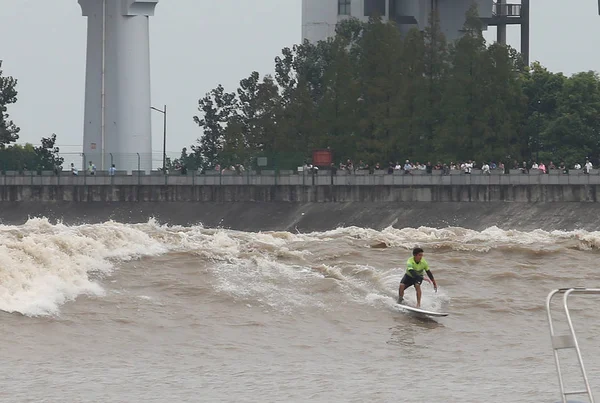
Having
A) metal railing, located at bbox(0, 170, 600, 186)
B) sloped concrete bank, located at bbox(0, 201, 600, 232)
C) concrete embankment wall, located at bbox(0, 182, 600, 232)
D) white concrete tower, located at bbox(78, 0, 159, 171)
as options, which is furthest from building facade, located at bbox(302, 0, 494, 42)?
sloped concrete bank, located at bbox(0, 201, 600, 232)

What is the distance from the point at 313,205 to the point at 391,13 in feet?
146

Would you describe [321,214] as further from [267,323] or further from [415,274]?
[267,323]

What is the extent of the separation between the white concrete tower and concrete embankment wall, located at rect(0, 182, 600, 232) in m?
3.46

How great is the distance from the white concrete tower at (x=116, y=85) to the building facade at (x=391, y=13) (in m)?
32.2

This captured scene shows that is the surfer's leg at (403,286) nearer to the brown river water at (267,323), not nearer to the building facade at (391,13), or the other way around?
the brown river water at (267,323)

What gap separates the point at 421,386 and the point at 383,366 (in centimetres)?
263

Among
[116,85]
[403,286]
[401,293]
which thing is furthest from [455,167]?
[401,293]

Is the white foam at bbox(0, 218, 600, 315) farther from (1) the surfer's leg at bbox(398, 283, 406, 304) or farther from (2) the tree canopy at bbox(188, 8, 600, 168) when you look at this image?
(2) the tree canopy at bbox(188, 8, 600, 168)

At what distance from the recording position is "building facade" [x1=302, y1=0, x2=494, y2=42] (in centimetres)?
13450

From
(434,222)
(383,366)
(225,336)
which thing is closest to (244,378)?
(383,366)

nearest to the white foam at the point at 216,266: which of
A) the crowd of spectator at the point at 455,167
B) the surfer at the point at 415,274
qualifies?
the surfer at the point at 415,274

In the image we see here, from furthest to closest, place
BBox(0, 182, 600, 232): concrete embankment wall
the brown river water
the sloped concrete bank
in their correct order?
1. BBox(0, 182, 600, 232): concrete embankment wall
2. the sloped concrete bank
3. the brown river water

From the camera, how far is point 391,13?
13625 centimetres

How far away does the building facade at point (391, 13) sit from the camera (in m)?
134
